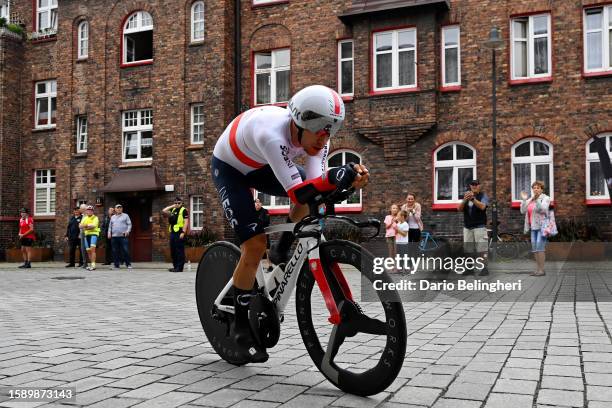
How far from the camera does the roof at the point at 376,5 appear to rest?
21.2m

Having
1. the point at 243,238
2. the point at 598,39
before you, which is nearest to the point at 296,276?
the point at 243,238

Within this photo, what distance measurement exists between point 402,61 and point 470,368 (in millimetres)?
18544

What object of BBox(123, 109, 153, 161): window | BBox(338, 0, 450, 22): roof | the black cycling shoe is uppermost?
BBox(338, 0, 450, 22): roof

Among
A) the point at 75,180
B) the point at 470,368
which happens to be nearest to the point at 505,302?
the point at 470,368

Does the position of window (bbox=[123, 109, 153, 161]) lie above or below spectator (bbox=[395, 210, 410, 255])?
above

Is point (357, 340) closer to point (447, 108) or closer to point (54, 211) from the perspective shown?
point (447, 108)

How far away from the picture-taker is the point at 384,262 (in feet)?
12.5

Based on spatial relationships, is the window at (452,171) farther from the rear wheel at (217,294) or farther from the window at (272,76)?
the rear wheel at (217,294)

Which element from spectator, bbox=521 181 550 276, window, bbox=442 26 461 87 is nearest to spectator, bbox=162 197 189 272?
spectator, bbox=521 181 550 276

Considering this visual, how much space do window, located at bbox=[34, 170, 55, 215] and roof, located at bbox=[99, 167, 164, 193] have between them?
12.1 feet

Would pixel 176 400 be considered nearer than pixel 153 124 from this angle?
Yes

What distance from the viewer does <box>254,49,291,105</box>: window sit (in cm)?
2428

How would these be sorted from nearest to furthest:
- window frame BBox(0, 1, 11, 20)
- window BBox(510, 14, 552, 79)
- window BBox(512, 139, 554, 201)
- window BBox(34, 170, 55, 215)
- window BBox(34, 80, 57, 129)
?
window BBox(512, 139, 554, 201) → window BBox(510, 14, 552, 79) → window BBox(34, 170, 55, 215) → window BBox(34, 80, 57, 129) → window frame BBox(0, 1, 11, 20)

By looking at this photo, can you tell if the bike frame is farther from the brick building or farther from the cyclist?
the brick building
